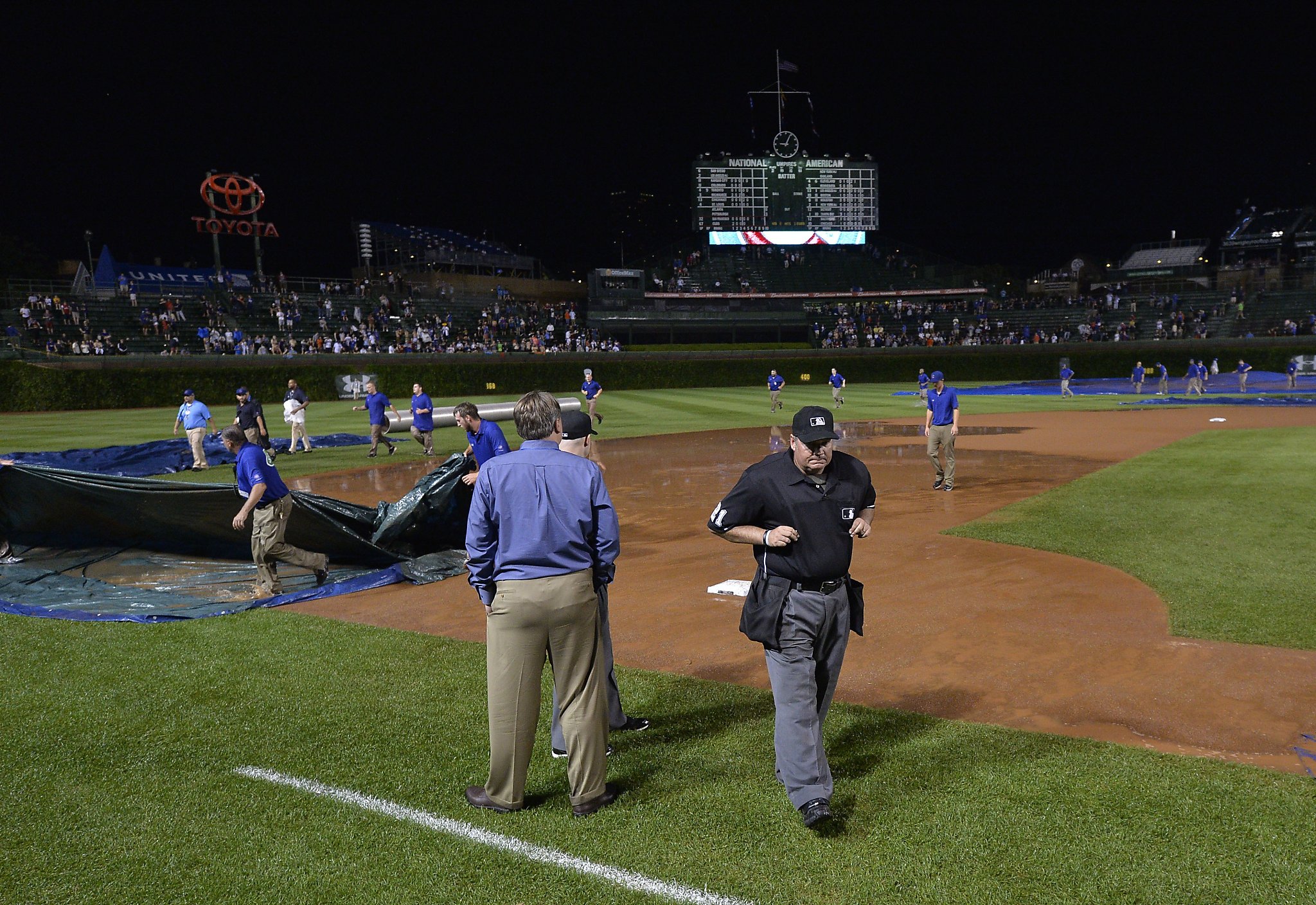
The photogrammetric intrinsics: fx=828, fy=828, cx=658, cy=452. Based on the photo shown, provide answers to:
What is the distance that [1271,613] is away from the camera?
772 centimetres

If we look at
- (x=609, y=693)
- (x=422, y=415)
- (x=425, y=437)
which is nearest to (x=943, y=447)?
(x=609, y=693)

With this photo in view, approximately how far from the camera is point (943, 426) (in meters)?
15.1

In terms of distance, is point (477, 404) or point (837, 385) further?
point (477, 404)

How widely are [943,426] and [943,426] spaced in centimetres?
1

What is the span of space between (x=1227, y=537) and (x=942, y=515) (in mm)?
3745

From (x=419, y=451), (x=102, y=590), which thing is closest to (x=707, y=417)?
(x=419, y=451)

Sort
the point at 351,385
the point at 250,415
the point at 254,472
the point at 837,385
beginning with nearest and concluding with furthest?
the point at 254,472, the point at 250,415, the point at 837,385, the point at 351,385

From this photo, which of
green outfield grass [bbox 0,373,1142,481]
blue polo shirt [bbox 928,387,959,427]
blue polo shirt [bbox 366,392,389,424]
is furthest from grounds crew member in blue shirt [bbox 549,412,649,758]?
blue polo shirt [bbox 366,392,389,424]

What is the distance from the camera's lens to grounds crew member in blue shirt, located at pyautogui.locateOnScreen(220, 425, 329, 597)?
9.06 meters

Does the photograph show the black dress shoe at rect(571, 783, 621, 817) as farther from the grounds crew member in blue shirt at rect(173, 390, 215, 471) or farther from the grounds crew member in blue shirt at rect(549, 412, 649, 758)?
the grounds crew member in blue shirt at rect(173, 390, 215, 471)

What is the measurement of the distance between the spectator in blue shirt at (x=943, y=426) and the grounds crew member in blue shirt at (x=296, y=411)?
598 inches

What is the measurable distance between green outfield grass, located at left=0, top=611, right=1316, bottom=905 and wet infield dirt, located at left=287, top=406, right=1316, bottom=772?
0.54 m

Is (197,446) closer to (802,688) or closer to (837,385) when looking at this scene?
(802,688)

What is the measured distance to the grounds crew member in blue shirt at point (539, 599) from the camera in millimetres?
4371
